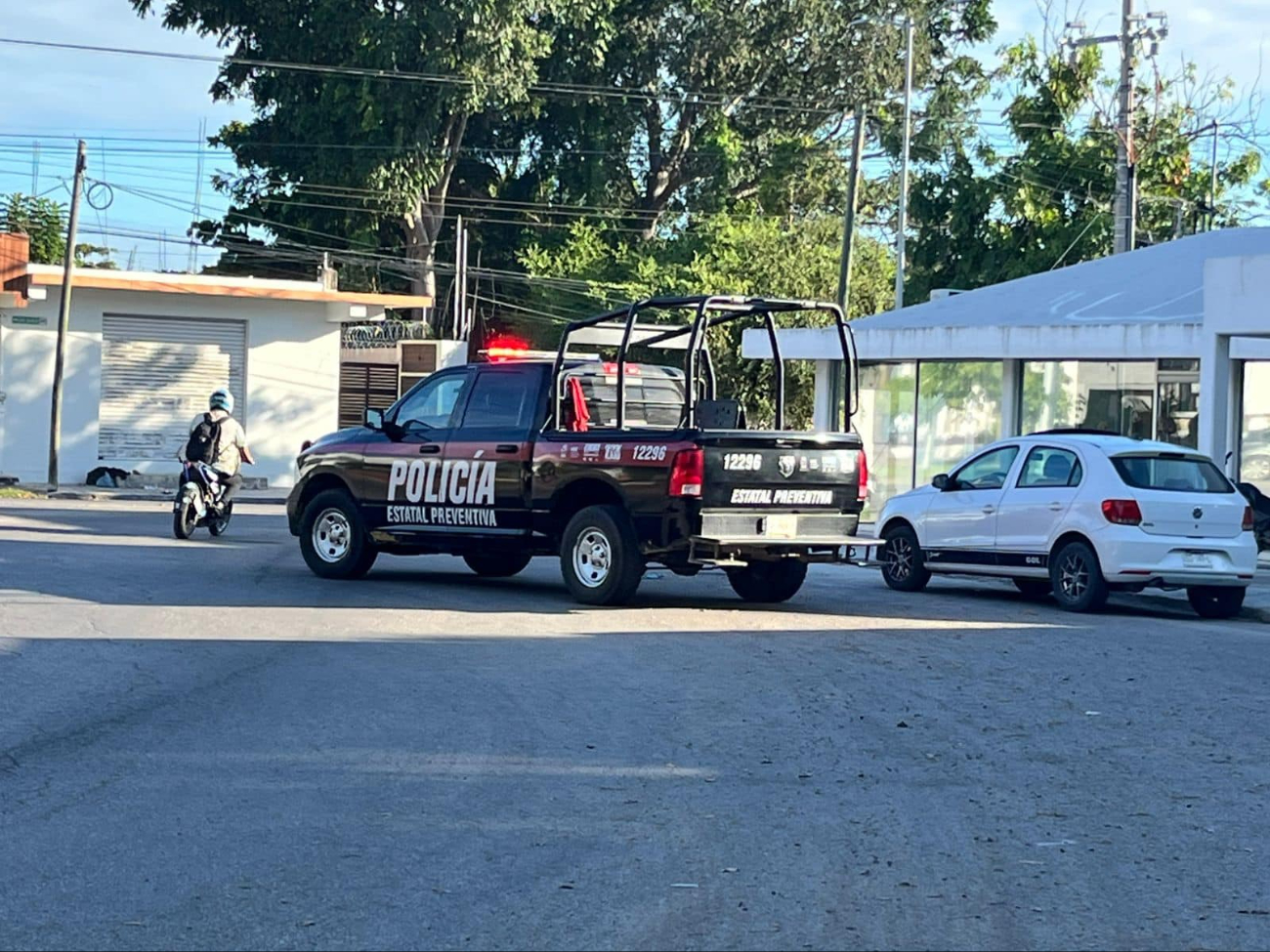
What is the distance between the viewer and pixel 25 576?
55.0 ft

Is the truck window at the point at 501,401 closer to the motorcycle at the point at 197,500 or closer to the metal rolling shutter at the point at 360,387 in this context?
the motorcycle at the point at 197,500

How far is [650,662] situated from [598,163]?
44.7 metres

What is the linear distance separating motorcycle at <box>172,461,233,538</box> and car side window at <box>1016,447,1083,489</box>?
10252 mm

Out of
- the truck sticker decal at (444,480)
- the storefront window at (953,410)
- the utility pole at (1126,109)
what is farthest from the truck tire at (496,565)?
the utility pole at (1126,109)

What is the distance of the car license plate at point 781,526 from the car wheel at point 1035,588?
3974mm

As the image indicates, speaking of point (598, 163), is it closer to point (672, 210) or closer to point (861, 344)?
point (672, 210)

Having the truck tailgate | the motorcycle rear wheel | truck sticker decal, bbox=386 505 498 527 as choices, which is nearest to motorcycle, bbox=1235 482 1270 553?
the truck tailgate

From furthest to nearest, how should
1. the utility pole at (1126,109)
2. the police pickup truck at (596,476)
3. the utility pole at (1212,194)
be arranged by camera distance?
the utility pole at (1212,194)
the utility pole at (1126,109)
the police pickup truck at (596,476)

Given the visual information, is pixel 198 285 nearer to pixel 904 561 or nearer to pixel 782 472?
pixel 904 561

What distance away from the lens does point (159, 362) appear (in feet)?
130

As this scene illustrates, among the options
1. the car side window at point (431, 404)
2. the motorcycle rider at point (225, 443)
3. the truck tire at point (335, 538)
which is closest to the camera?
the car side window at point (431, 404)

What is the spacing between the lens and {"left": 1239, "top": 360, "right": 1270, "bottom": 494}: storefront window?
76.6 feet

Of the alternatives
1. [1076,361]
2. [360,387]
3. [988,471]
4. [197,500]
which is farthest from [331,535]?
[360,387]

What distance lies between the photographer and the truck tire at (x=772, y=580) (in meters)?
16.3
